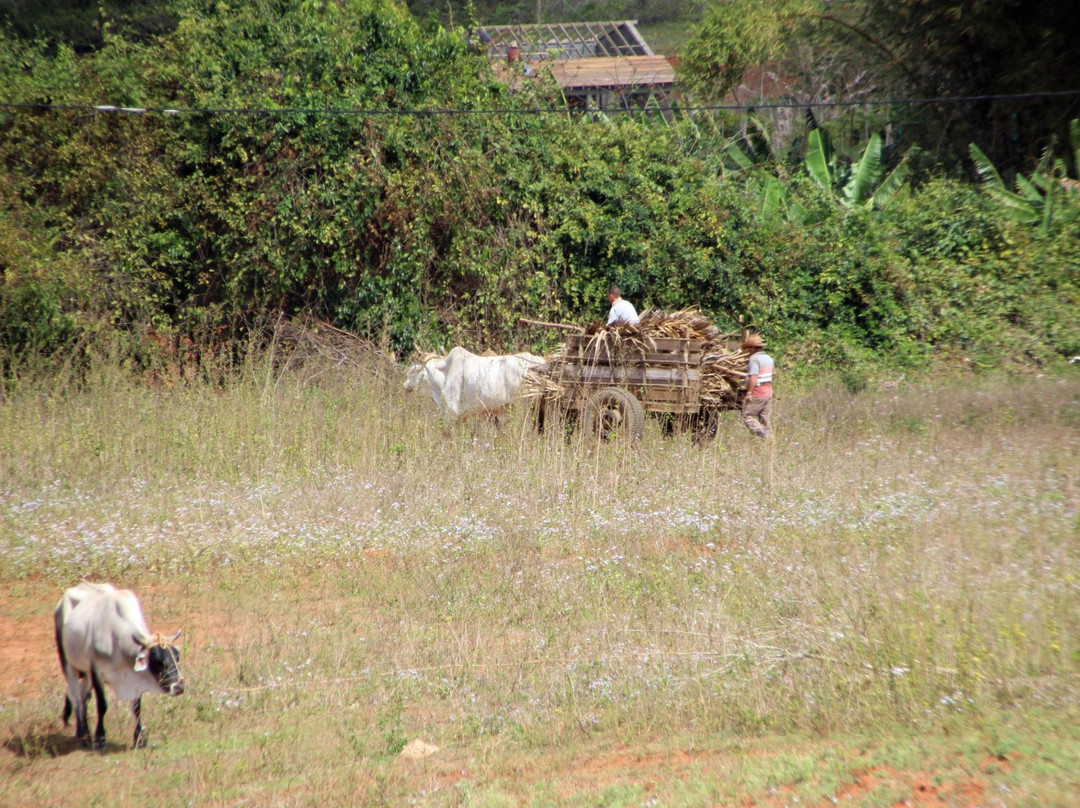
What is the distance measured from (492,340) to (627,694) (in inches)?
496

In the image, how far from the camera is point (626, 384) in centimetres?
1234

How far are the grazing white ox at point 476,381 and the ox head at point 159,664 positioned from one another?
798 centimetres

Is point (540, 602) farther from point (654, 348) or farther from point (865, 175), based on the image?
point (865, 175)

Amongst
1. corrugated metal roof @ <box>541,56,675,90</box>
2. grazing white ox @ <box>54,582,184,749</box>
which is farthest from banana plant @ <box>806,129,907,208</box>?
grazing white ox @ <box>54,582,184,749</box>

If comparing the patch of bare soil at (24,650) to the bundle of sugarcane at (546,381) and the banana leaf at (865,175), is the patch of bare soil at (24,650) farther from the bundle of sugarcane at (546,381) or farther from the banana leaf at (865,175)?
the banana leaf at (865,175)

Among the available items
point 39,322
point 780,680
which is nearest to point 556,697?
point 780,680

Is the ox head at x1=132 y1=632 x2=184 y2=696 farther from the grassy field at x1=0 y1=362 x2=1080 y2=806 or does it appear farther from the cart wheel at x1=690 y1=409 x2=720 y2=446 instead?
the cart wheel at x1=690 y1=409 x2=720 y2=446

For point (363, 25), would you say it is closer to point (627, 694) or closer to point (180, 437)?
point (180, 437)

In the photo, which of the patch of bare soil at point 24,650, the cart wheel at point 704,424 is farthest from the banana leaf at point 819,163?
the patch of bare soil at point 24,650

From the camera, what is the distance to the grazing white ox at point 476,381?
12.9 m

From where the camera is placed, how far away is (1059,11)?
20.3 meters

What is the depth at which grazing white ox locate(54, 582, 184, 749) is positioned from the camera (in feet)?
16.8

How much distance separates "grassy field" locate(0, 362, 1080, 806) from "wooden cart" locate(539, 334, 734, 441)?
16.2 inches

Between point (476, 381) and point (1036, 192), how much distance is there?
530 inches
